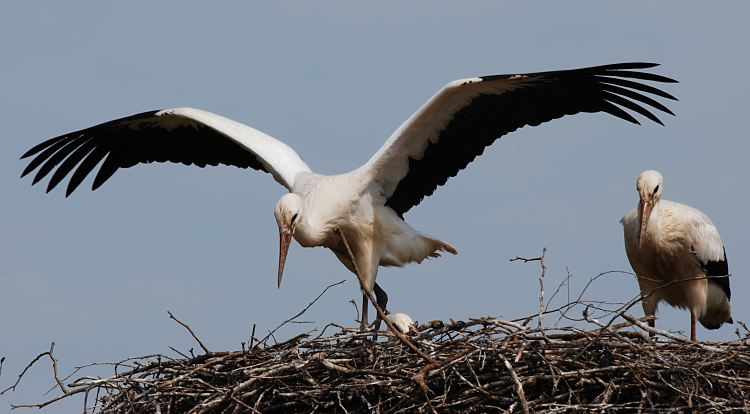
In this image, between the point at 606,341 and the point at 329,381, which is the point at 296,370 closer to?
the point at 329,381

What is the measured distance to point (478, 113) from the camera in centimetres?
836

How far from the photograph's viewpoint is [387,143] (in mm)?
8352

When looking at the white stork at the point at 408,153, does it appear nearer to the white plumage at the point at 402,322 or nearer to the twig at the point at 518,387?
the white plumage at the point at 402,322

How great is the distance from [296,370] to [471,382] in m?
0.89

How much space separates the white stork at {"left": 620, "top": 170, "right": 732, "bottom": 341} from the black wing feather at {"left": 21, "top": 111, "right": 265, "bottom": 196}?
2688 millimetres

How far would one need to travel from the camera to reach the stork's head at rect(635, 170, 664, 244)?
8.24 m

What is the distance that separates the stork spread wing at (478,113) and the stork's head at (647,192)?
0.36 m

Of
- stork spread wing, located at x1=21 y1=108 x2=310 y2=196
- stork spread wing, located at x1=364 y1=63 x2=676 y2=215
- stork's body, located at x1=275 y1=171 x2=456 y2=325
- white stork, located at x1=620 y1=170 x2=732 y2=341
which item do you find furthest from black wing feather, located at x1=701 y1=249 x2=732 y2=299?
stork spread wing, located at x1=21 y1=108 x2=310 y2=196

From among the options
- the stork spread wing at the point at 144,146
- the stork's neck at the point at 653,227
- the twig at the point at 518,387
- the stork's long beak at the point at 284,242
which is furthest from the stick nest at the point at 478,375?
the stork spread wing at the point at 144,146

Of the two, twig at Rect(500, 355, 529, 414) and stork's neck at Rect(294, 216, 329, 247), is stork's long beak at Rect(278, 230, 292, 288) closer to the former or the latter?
stork's neck at Rect(294, 216, 329, 247)

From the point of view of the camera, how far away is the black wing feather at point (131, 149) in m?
9.52

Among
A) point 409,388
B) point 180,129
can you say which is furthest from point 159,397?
point 180,129

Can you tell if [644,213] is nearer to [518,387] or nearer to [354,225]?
[354,225]

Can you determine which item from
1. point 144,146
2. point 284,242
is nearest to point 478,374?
point 284,242
